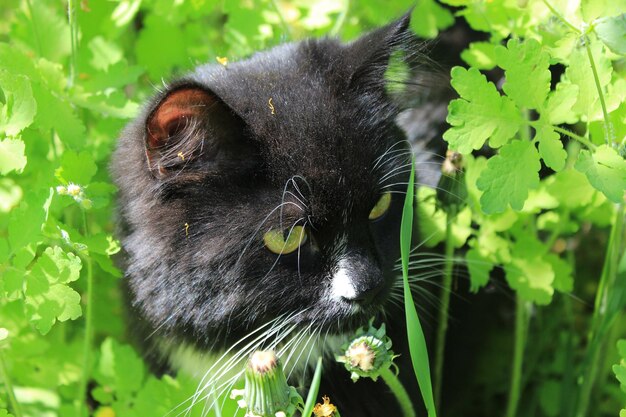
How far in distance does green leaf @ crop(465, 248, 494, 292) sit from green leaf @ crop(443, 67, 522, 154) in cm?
44

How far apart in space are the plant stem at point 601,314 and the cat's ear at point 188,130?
0.83m

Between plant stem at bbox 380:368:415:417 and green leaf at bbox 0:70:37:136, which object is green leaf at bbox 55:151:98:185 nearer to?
green leaf at bbox 0:70:37:136

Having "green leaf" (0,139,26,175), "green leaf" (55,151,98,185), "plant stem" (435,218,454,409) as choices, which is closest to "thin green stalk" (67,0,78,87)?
"green leaf" (55,151,98,185)

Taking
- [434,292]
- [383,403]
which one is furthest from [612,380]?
[383,403]

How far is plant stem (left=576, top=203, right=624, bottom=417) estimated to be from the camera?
5.22 feet

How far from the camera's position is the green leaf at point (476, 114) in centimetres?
126

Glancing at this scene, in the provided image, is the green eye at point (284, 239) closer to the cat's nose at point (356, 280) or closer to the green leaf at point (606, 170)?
the cat's nose at point (356, 280)

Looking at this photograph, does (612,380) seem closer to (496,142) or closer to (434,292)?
(434,292)

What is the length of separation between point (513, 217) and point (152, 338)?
864 millimetres

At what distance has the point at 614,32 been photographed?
125cm

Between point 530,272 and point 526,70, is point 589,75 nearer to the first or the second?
point 526,70

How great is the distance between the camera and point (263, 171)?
1.38m

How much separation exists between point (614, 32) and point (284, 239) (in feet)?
2.21

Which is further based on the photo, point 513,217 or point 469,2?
point 513,217
